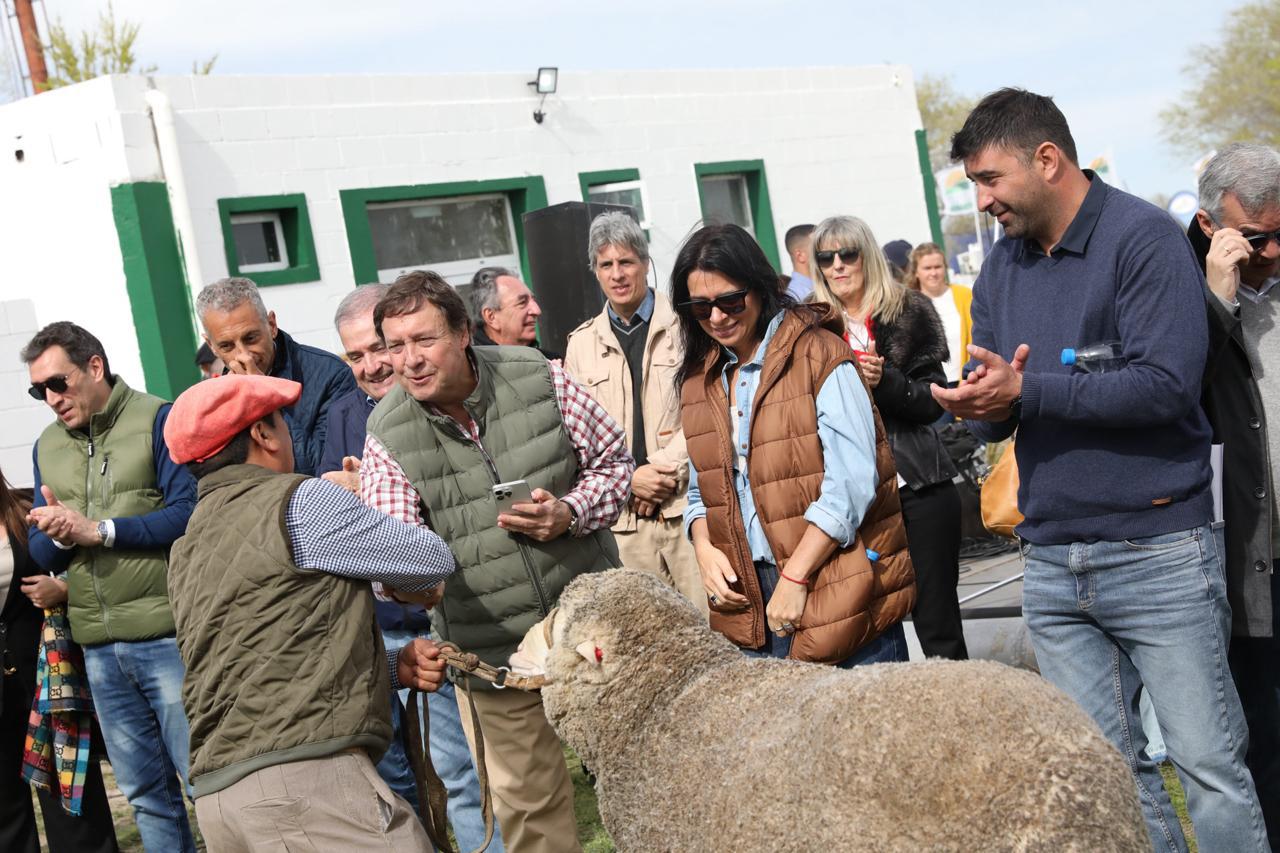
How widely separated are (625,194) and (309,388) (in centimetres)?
862

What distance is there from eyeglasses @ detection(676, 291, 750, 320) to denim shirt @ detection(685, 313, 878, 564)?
126 mm

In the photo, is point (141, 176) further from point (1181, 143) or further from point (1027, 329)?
point (1181, 143)

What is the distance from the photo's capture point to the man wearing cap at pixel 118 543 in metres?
5.11

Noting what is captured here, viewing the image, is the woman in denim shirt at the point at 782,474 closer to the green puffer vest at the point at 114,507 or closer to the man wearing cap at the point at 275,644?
the man wearing cap at the point at 275,644

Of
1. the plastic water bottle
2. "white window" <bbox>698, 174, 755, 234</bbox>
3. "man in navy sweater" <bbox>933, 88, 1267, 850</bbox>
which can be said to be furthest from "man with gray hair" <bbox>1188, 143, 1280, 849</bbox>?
"white window" <bbox>698, 174, 755, 234</bbox>

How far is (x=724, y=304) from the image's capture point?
3.83 metres

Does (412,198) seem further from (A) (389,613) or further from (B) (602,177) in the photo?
(A) (389,613)

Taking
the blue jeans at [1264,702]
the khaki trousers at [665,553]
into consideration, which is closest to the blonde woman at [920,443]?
the khaki trousers at [665,553]

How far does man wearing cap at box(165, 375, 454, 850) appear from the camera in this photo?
310 cm

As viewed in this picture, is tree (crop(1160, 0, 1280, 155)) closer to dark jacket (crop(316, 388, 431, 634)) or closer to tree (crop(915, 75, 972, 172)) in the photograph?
tree (crop(915, 75, 972, 172))

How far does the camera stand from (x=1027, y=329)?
3.38 metres

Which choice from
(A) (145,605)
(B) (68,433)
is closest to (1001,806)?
(A) (145,605)

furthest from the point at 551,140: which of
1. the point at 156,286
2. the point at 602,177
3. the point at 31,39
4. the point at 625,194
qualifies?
the point at 31,39

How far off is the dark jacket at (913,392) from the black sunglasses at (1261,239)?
4.71 feet
